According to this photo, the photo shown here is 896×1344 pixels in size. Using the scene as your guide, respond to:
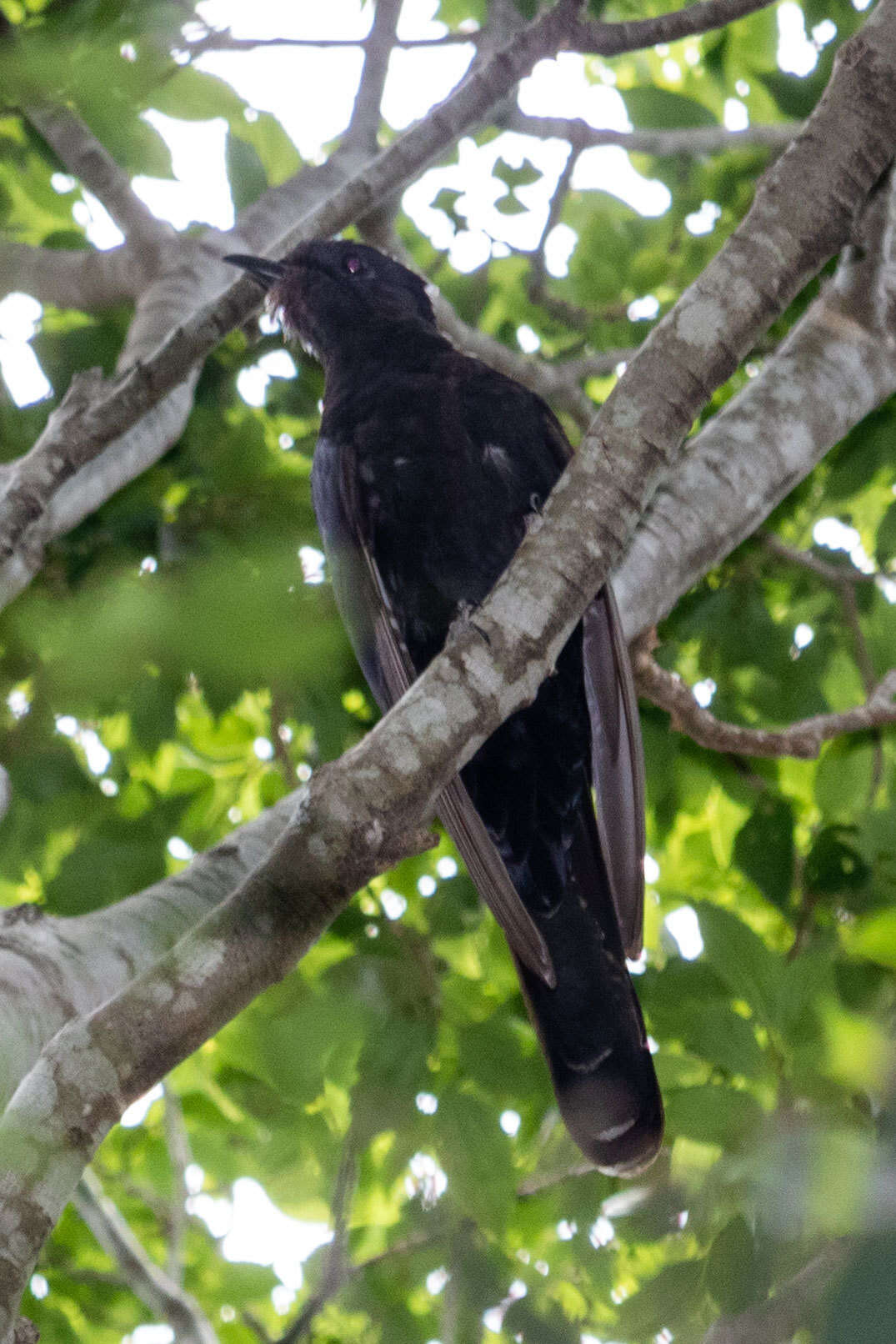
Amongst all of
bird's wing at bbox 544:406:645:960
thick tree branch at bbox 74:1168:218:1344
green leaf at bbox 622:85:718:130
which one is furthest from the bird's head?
thick tree branch at bbox 74:1168:218:1344

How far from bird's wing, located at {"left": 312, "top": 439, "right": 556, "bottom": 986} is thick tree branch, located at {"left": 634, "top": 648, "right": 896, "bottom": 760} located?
2.02 ft

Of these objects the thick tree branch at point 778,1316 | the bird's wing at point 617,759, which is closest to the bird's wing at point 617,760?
the bird's wing at point 617,759

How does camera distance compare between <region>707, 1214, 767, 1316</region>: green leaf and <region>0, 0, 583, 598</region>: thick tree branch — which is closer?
<region>707, 1214, 767, 1316</region>: green leaf

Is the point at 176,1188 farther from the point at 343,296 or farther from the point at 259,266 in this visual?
the point at 343,296

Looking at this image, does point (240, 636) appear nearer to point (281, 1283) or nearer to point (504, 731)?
point (504, 731)

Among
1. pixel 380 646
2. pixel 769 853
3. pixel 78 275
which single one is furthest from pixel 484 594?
pixel 78 275

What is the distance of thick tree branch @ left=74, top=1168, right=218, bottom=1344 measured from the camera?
2.75m

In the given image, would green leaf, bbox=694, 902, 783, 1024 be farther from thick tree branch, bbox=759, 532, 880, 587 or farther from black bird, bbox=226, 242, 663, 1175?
thick tree branch, bbox=759, 532, 880, 587

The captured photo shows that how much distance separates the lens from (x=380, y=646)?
3.10 metres

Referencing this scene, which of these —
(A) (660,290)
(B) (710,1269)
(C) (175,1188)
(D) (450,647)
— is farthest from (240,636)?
(A) (660,290)

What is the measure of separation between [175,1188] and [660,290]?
343 cm

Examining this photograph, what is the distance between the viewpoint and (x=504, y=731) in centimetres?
329

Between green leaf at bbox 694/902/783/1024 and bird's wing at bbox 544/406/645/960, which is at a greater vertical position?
bird's wing at bbox 544/406/645/960

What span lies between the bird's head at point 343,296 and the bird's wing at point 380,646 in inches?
22.0
